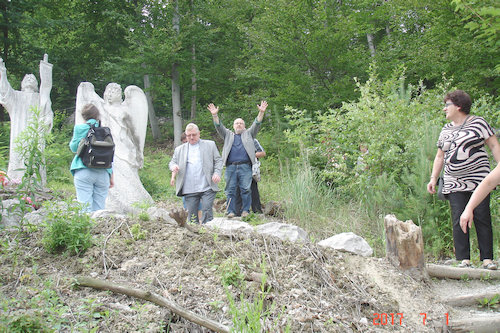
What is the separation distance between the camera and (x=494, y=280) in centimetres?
387

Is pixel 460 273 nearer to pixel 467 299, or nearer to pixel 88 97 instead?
pixel 467 299

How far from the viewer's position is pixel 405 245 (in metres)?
3.65

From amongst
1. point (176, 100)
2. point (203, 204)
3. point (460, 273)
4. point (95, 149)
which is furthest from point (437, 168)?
point (176, 100)

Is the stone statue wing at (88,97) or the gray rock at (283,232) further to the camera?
the stone statue wing at (88,97)

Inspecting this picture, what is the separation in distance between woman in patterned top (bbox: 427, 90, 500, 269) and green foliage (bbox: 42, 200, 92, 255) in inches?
135

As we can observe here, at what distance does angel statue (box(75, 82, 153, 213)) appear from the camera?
668cm

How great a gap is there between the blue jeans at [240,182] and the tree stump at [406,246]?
3482 mm

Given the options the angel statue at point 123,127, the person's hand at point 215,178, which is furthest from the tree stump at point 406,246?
the angel statue at point 123,127

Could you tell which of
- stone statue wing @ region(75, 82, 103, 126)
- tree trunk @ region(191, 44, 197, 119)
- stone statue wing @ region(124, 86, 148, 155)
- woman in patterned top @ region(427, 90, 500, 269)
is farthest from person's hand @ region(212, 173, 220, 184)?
tree trunk @ region(191, 44, 197, 119)

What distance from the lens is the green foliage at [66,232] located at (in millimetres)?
3143

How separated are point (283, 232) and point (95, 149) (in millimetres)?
2405

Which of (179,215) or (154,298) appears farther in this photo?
(179,215)

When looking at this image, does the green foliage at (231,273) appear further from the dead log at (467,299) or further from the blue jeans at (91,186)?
the blue jeans at (91,186)

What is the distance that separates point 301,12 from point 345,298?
10.3 meters
